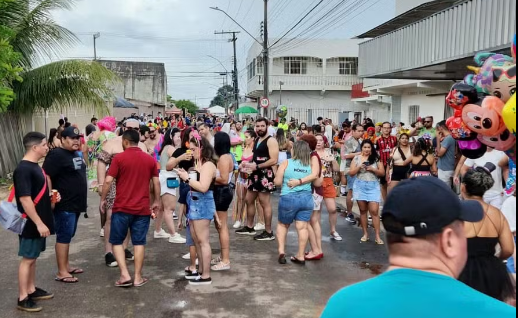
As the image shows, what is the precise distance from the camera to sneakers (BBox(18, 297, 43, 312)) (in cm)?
478

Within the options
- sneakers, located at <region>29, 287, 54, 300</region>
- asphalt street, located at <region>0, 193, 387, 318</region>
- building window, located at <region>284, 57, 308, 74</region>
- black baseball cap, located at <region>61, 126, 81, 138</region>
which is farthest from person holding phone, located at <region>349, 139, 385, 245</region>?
building window, located at <region>284, 57, 308, 74</region>

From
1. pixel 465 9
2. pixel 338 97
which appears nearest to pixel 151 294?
pixel 465 9

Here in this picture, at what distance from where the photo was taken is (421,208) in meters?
1.62

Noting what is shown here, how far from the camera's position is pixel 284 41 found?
36156 millimetres

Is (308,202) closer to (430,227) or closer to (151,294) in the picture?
(151,294)

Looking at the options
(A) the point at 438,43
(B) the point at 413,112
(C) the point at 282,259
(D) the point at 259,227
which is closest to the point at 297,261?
(C) the point at 282,259

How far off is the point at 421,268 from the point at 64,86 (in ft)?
43.9

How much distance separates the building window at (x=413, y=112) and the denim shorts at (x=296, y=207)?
48.4 ft

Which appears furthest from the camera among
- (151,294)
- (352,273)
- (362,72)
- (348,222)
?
(362,72)

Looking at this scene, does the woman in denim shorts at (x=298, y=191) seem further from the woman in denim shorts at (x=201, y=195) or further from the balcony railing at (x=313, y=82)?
A: the balcony railing at (x=313, y=82)

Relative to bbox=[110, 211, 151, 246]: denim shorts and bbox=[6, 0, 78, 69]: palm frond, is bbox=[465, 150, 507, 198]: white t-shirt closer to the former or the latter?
bbox=[110, 211, 151, 246]: denim shorts

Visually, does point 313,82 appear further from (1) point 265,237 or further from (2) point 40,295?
(2) point 40,295

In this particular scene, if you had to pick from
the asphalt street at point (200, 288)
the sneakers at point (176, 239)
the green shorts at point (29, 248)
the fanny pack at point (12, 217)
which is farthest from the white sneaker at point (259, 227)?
the fanny pack at point (12, 217)

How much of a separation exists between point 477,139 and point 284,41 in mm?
33597
